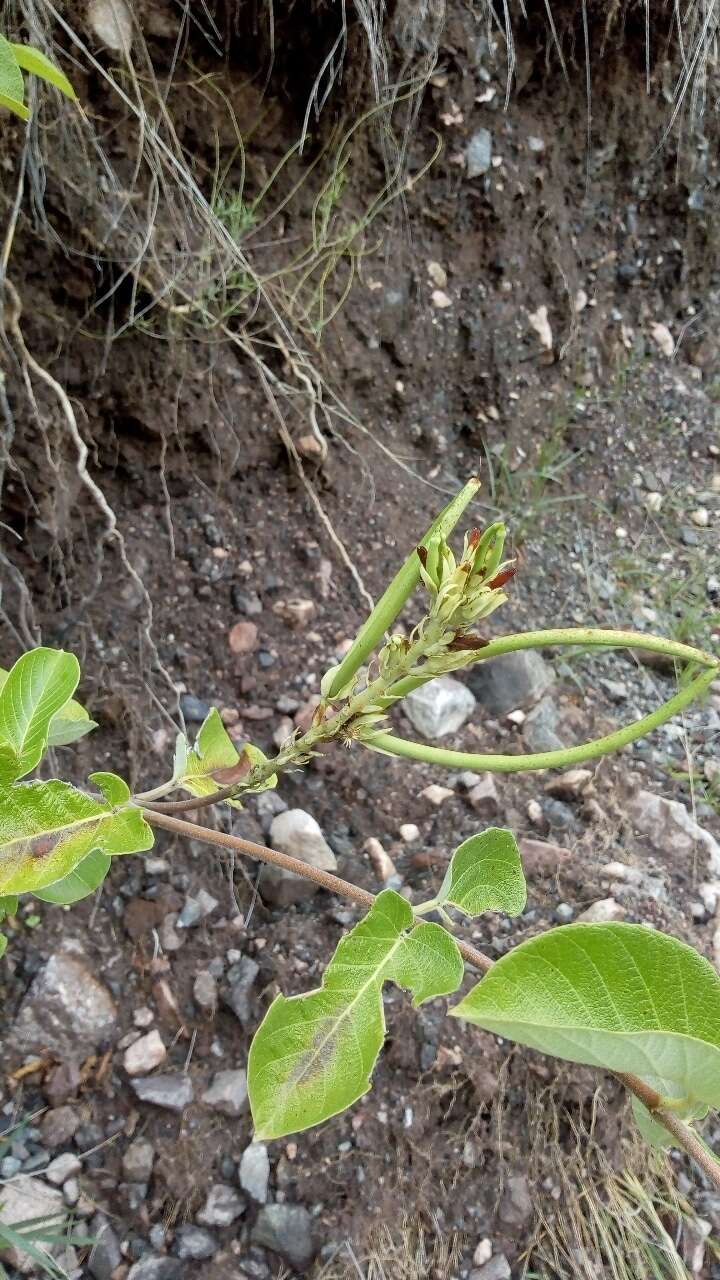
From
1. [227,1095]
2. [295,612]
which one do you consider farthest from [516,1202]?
[295,612]

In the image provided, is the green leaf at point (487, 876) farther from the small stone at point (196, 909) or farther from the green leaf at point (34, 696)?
the small stone at point (196, 909)

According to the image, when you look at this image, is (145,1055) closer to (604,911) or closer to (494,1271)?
(494,1271)

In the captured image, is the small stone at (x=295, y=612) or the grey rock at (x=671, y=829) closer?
the grey rock at (x=671, y=829)

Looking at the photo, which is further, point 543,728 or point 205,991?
point 543,728

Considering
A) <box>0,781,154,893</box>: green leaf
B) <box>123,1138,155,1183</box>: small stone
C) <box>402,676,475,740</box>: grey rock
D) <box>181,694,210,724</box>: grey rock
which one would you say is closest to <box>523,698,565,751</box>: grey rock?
<box>402,676,475,740</box>: grey rock

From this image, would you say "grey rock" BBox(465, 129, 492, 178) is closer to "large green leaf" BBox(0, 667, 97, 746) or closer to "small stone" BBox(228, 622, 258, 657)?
"small stone" BBox(228, 622, 258, 657)

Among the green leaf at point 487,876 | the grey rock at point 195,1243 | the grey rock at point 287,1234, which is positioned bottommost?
the grey rock at point 195,1243

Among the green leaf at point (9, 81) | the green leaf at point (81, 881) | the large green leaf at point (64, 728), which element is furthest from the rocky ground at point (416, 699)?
the green leaf at point (9, 81)

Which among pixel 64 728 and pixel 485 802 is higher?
pixel 64 728
